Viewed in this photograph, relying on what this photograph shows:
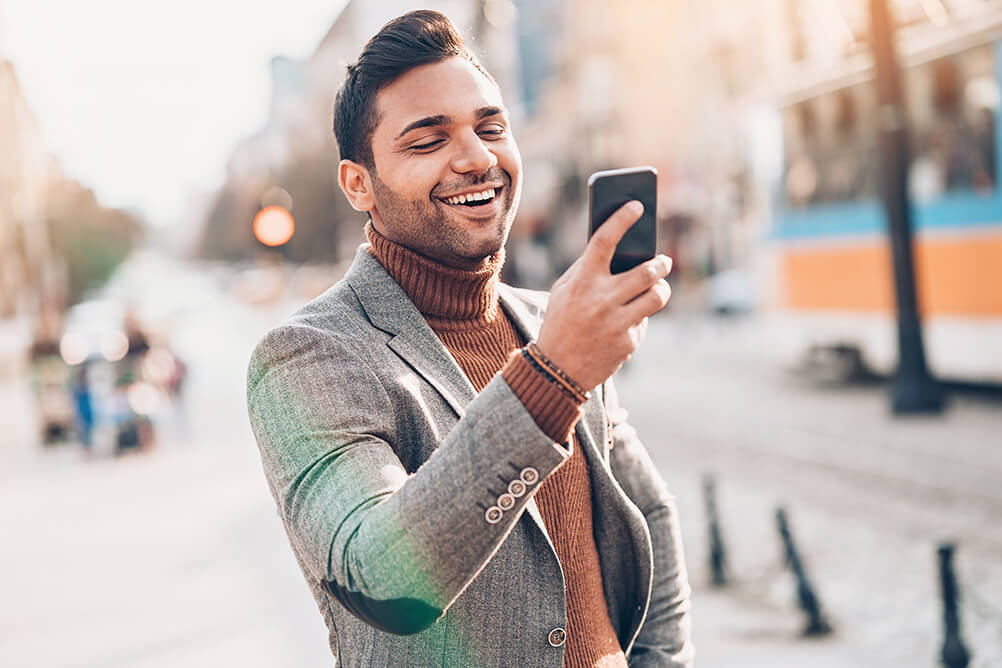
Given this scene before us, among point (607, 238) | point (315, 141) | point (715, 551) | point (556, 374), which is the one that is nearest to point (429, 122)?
point (607, 238)

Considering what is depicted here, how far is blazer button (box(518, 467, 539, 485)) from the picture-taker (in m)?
1.52

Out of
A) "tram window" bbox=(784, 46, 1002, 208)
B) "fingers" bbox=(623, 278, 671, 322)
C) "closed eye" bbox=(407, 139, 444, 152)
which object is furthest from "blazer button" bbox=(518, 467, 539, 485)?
"tram window" bbox=(784, 46, 1002, 208)

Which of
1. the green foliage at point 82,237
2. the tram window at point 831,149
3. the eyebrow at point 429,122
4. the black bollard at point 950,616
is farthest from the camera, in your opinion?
the green foliage at point 82,237

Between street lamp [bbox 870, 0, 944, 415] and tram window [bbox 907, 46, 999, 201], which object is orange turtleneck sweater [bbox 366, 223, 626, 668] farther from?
tram window [bbox 907, 46, 999, 201]

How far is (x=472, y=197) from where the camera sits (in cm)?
186

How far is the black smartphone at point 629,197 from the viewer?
1.62 m

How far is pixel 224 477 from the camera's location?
11812mm

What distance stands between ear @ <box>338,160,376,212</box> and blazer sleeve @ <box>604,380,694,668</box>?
617 mm

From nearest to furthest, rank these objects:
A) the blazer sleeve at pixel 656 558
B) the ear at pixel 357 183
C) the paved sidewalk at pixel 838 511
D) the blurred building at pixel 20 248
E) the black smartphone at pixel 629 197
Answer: the black smartphone at pixel 629 197
the ear at pixel 357 183
the blazer sleeve at pixel 656 558
the paved sidewalk at pixel 838 511
the blurred building at pixel 20 248

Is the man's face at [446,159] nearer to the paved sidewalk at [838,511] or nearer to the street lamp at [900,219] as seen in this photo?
the paved sidewalk at [838,511]

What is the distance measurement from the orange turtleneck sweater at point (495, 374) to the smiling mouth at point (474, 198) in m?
0.13

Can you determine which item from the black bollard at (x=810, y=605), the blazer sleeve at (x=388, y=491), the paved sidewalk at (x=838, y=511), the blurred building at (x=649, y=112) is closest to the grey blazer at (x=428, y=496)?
the blazer sleeve at (x=388, y=491)

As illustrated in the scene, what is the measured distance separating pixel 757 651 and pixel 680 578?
340 centimetres

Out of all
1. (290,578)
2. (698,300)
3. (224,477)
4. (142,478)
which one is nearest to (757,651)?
(290,578)
